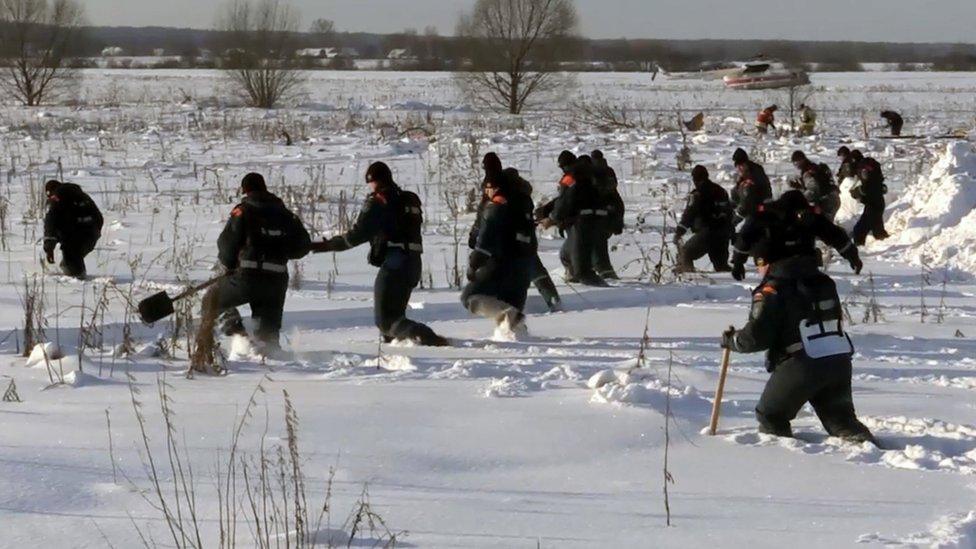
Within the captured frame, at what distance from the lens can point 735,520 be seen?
15.9 ft

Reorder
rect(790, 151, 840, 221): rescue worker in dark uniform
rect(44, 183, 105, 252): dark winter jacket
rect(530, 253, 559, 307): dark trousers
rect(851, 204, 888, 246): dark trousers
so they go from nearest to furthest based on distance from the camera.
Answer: rect(530, 253, 559, 307): dark trousers
rect(44, 183, 105, 252): dark winter jacket
rect(790, 151, 840, 221): rescue worker in dark uniform
rect(851, 204, 888, 246): dark trousers

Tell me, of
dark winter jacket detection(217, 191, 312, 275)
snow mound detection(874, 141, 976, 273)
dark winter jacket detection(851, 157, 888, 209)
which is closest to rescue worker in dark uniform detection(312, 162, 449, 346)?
dark winter jacket detection(217, 191, 312, 275)

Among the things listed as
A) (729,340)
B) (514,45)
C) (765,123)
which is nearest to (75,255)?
(729,340)

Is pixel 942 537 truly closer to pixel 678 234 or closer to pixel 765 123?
pixel 678 234

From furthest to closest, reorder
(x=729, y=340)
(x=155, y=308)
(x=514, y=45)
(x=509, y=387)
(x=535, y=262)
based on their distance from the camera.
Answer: (x=514, y=45)
(x=535, y=262)
(x=155, y=308)
(x=509, y=387)
(x=729, y=340)

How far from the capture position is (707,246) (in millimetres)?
13836

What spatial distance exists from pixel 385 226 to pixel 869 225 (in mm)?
9217

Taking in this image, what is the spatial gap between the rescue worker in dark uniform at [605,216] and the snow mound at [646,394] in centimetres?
552

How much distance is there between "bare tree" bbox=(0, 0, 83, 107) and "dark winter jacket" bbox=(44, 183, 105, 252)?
110 feet

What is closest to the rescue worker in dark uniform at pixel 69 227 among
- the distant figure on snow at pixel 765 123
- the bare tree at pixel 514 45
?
the distant figure on snow at pixel 765 123

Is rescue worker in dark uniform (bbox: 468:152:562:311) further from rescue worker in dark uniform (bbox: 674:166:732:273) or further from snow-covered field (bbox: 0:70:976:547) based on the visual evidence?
rescue worker in dark uniform (bbox: 674:166:732:273)

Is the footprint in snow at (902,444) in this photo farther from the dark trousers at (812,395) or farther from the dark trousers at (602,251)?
the dark trousers at (602,251)

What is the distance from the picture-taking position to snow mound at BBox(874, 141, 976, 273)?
14.5 metres

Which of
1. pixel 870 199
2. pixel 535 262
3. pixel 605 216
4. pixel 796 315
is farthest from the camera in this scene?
pixel 870 199
